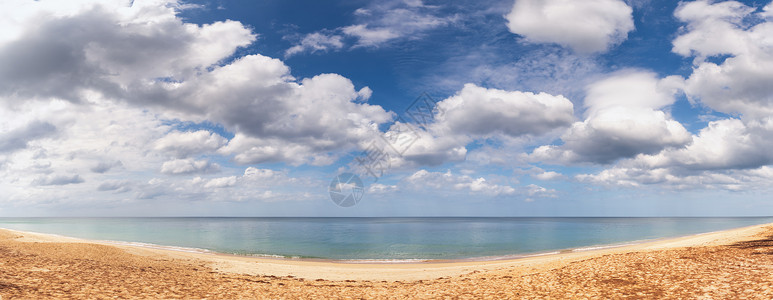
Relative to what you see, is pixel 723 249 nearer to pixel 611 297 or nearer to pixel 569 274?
pixel 569 274

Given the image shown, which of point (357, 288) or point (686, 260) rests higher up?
point (686, 260)

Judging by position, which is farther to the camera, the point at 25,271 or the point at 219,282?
the point at 219,282

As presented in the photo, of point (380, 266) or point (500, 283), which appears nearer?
point (500, 283)

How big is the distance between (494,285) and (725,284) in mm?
7389

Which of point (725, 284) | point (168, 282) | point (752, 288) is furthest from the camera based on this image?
point (168, 282)

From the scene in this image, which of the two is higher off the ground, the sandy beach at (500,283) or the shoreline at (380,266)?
Result: the sandy beach at (500,283)

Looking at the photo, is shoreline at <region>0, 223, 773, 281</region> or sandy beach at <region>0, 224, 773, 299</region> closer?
sandy beach at <region>0, 224, 773, 299</region>

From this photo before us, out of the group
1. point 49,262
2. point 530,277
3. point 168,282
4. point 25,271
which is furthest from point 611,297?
point 49,262

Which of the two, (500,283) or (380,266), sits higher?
(500,283)

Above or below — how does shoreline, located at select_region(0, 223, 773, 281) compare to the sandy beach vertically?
below

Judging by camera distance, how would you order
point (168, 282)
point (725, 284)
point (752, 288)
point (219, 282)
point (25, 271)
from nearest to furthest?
point (752, 288) → point (725, 284) → point (25, 271) → point (168, 282) → point (219, 282)

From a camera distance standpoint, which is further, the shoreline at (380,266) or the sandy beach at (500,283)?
the shoreline at (380,266)

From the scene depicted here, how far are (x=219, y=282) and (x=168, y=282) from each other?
218 cm

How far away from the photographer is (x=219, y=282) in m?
17.6
